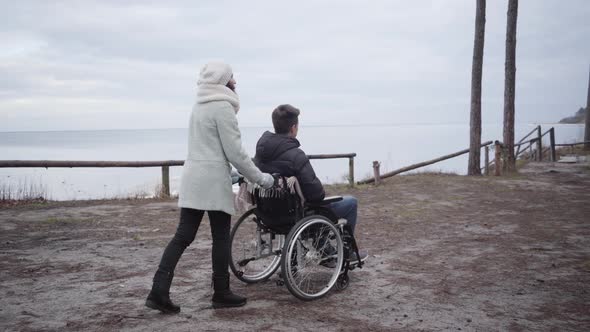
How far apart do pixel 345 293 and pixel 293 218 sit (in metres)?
0.80

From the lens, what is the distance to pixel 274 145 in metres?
4.02

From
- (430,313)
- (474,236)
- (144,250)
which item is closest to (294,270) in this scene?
Answer: (430,313)

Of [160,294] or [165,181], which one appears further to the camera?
[165,181]

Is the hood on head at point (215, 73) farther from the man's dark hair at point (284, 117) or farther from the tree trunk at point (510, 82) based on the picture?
the tree trunk at point (510, 82)

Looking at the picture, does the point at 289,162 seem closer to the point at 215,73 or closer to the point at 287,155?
the point at 287,155

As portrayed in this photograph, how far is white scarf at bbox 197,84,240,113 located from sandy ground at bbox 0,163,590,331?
61.9 inches

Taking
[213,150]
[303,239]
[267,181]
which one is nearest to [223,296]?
[303,239]

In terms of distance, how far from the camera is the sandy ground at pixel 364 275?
3508 mm

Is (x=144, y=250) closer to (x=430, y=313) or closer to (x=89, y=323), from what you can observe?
(x=89, y=323)

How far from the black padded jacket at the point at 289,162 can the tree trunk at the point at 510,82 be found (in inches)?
481

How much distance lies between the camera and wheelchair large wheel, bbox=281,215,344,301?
373cm

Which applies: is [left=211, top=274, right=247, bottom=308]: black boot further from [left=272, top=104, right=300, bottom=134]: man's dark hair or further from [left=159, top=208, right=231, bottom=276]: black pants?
[left=272, top=104, right=300, bottom=134]: man's dark hair

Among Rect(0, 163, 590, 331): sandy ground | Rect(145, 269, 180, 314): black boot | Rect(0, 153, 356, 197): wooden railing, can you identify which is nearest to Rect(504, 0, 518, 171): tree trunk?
Rect(0, 163, 590, 331): sandy ground

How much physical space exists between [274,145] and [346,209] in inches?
35.9
